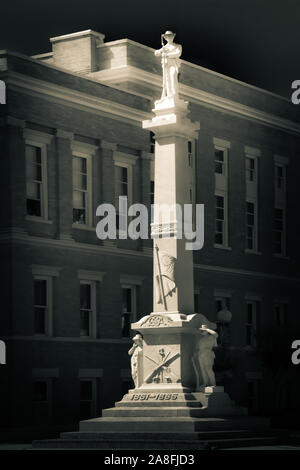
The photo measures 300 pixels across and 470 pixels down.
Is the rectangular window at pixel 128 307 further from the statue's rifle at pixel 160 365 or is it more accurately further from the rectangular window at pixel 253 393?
the statue's rifle at pixel 160 365

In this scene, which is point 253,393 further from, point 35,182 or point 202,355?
point 202,355

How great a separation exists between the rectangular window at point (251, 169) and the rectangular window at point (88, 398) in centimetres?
1536

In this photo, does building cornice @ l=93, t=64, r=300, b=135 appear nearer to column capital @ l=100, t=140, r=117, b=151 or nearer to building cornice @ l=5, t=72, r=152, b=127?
building cornice @ l=5, t=72, r=152, b=127

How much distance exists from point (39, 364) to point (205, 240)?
12.6m

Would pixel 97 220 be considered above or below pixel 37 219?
above

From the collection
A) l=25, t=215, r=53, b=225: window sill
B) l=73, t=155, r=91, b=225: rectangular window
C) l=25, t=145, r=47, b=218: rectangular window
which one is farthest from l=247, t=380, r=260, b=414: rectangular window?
l=25, t=145, r=47, b=218: rectangular window

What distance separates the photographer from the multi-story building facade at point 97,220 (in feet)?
140

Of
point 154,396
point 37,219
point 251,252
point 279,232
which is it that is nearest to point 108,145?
point 37,219

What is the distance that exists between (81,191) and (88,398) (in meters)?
8.08

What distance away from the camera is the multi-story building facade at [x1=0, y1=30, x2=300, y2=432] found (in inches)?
1674

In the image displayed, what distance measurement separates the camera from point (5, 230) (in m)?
42.4

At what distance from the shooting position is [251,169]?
185ft
